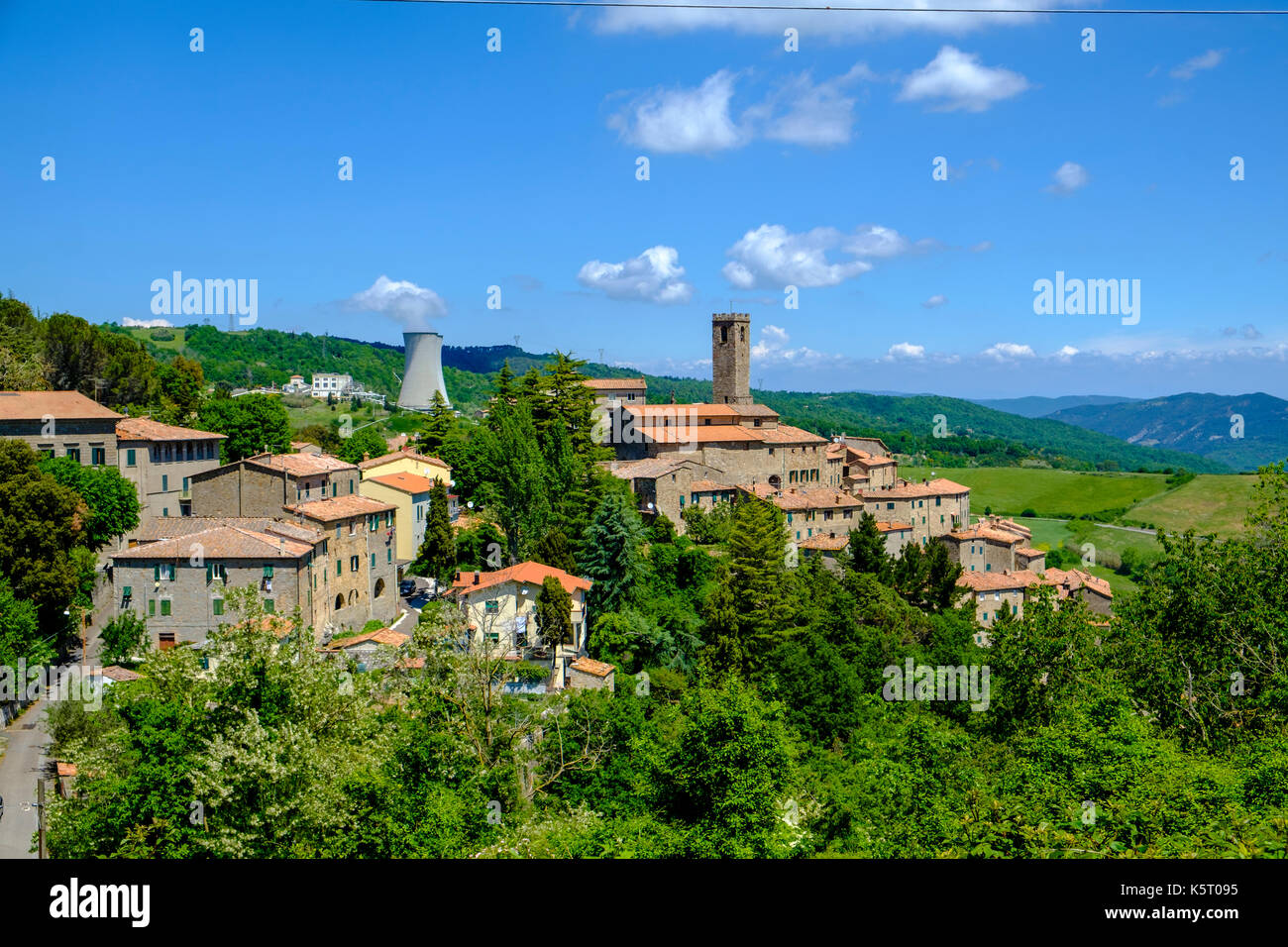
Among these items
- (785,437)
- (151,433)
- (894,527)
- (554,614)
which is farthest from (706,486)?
(151,433)

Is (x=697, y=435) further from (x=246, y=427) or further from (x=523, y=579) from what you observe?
(x=246, y=427)

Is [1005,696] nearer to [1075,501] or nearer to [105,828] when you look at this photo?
[105,828]

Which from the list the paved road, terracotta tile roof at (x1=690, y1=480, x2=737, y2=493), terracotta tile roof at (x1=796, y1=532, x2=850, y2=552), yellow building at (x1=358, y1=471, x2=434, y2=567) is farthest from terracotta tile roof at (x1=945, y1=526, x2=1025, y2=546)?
the paved road

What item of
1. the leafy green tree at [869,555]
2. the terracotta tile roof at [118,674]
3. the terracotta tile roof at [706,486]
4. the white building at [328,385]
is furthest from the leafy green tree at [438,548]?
the white building at [328,385]

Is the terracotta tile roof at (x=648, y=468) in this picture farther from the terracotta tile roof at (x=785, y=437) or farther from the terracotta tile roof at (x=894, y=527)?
the terracotta tile roof at (x=894, y=527)

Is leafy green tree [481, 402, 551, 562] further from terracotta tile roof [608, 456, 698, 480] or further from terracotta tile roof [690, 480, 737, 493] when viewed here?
terracotta tile roof [690, 480, 737, 493]
